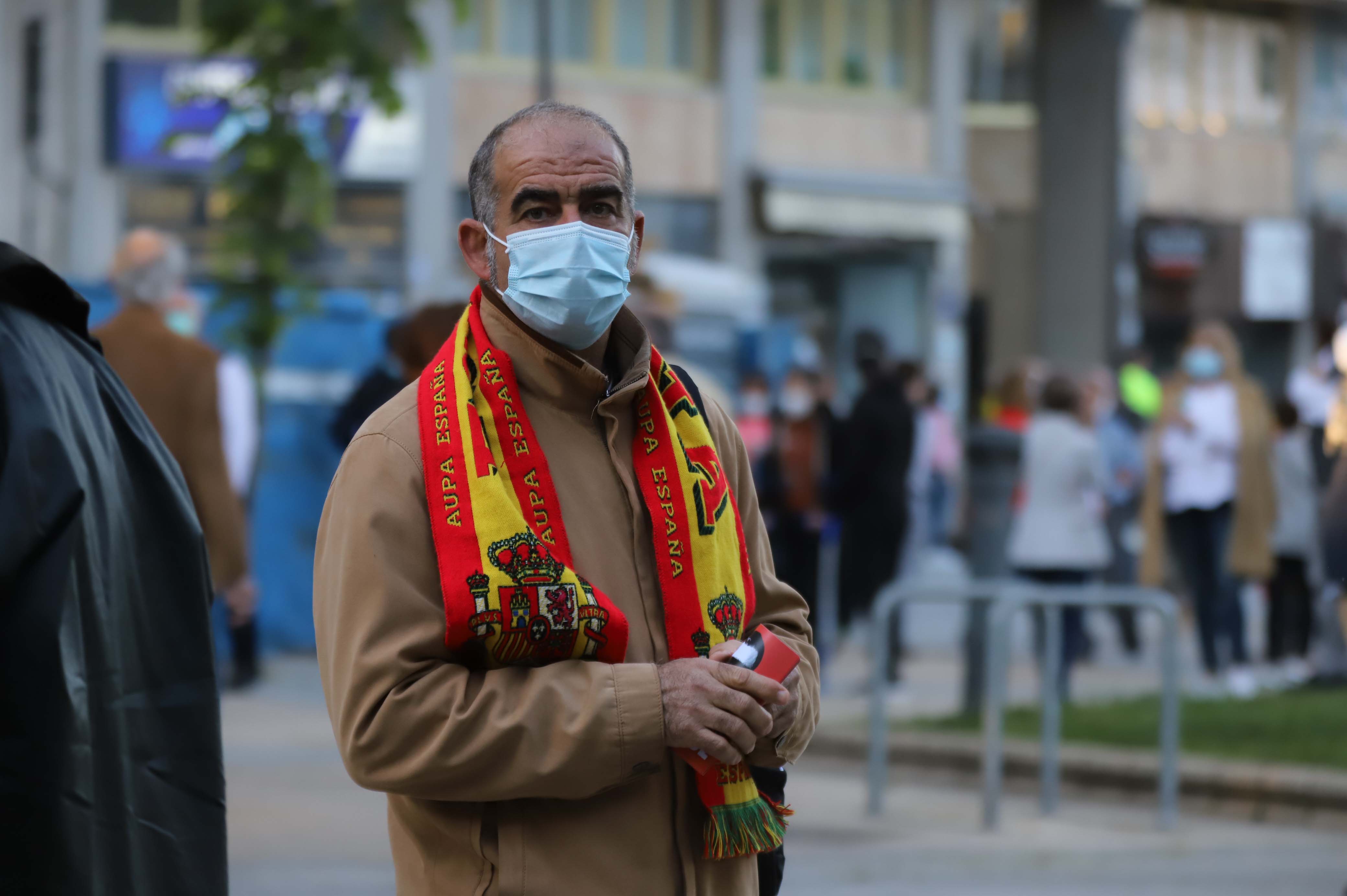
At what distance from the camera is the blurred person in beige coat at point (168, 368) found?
22.8 feet

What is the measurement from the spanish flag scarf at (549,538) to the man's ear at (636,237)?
166 mm

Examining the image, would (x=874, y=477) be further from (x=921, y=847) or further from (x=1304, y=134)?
Result: (x=1304, y=134)

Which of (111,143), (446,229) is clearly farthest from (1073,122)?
(111,143)

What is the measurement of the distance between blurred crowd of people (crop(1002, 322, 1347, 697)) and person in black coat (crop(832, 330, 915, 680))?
2.66 feet

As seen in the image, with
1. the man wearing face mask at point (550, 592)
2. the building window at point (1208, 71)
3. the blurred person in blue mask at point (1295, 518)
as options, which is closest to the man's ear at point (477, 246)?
the man wearing face mask at point (550, 592)

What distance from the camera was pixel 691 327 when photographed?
15.2 m

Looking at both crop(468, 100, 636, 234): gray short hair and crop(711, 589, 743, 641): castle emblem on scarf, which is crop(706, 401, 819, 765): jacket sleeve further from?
crop(468, 100, 636, 234): gray short hair

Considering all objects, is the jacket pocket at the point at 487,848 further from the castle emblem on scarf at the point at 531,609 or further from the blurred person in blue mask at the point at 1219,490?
the blurred person in blue mask at the point at 1219,490

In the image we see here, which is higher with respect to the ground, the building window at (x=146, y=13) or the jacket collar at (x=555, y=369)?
the building window at (x=146, y=13)

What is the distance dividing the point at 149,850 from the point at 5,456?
24.1 inches

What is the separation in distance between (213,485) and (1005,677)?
10.9 feet

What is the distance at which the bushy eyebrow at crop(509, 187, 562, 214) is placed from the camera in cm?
277

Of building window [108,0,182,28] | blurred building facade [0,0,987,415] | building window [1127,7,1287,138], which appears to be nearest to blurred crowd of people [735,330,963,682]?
blurred building facade [0,0,987,415]

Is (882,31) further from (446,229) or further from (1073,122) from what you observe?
(446,229)
